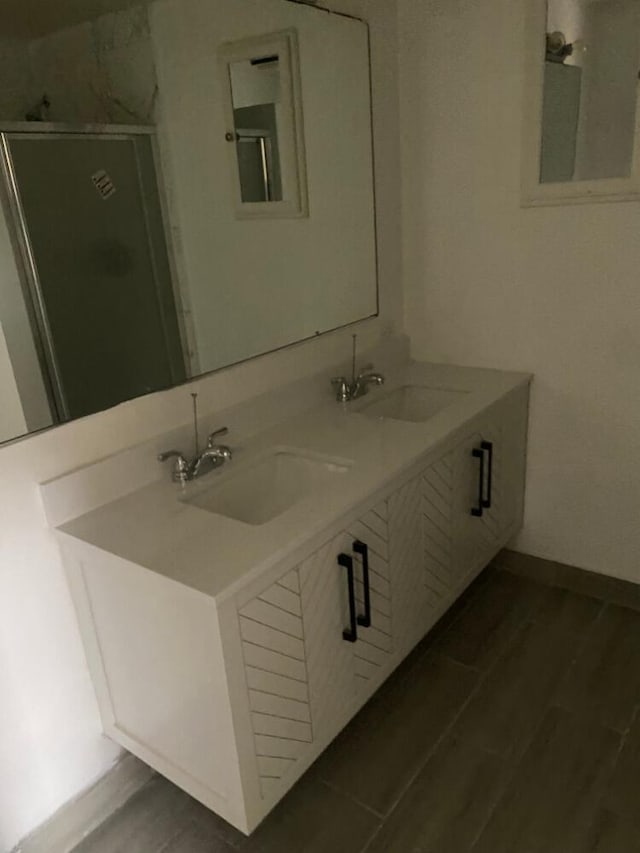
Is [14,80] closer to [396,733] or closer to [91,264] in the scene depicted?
[91,264]

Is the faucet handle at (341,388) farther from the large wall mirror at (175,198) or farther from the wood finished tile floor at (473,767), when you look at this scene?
the wood finished tile floor at (473,767)

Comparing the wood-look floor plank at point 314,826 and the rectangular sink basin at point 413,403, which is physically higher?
the rectangular sink basin at point 413,403

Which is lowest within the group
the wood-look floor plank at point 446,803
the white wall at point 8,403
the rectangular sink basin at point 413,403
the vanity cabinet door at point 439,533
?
the wood-look floor plank at point 446,803

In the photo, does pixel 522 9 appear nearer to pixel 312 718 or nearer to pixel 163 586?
pixel 163 586

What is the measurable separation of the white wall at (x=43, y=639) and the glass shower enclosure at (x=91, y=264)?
0.07 m

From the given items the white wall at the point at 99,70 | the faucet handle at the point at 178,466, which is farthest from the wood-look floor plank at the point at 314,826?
the white wall at the point at 99,70

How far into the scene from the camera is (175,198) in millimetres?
1878

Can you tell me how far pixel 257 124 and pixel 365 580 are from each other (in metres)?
1.39

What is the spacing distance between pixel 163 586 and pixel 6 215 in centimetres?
92

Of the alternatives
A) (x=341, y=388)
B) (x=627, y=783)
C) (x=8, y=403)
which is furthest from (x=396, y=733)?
(x=8, y=403)

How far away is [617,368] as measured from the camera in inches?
84.0

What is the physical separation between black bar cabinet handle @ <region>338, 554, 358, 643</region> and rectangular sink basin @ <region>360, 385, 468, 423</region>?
0.79m

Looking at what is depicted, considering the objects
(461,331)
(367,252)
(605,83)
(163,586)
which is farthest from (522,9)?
(163,586)

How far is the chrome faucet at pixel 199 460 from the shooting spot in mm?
1680
